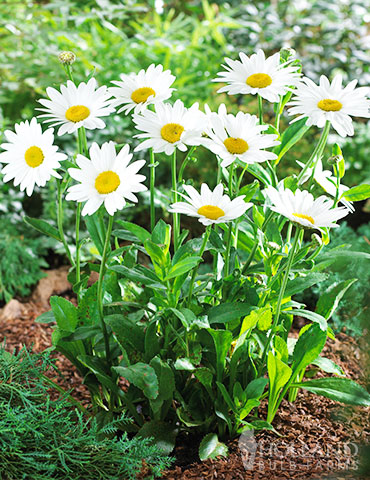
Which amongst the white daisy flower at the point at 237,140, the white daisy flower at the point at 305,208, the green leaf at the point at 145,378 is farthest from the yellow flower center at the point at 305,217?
the green leaf at the point at 145,378

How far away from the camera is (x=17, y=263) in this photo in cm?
232

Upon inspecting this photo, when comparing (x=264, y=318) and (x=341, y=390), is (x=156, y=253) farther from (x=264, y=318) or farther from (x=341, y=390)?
(x=341, y=390)

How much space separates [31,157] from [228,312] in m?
0.51

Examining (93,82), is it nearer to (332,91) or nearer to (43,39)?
(332,91)

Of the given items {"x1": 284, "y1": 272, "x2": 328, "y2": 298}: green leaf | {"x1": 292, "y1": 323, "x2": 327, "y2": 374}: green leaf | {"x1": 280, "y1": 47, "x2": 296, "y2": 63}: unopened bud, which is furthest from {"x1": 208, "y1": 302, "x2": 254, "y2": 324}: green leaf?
{"x1": 280, "y1": 47, "x2": 296, "y2": 63}: unopened bud

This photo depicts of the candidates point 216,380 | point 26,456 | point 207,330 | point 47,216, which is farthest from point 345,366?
point 47,216

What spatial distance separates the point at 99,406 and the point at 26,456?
0.87 feet

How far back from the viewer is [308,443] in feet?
4.37

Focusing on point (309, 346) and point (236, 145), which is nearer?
point (236, 145)

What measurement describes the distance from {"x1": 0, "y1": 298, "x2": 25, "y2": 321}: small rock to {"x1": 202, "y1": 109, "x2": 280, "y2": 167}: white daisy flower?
1.35 m

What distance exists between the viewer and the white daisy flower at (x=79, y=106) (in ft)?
3.73

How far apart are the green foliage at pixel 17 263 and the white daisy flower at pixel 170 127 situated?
1313 millimetres

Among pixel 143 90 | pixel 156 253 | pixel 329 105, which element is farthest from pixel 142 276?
pixel 329 105

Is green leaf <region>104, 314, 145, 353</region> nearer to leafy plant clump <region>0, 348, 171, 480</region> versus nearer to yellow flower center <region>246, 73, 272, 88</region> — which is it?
leafy plant clump <region>0, 348, 171, 480</region>
